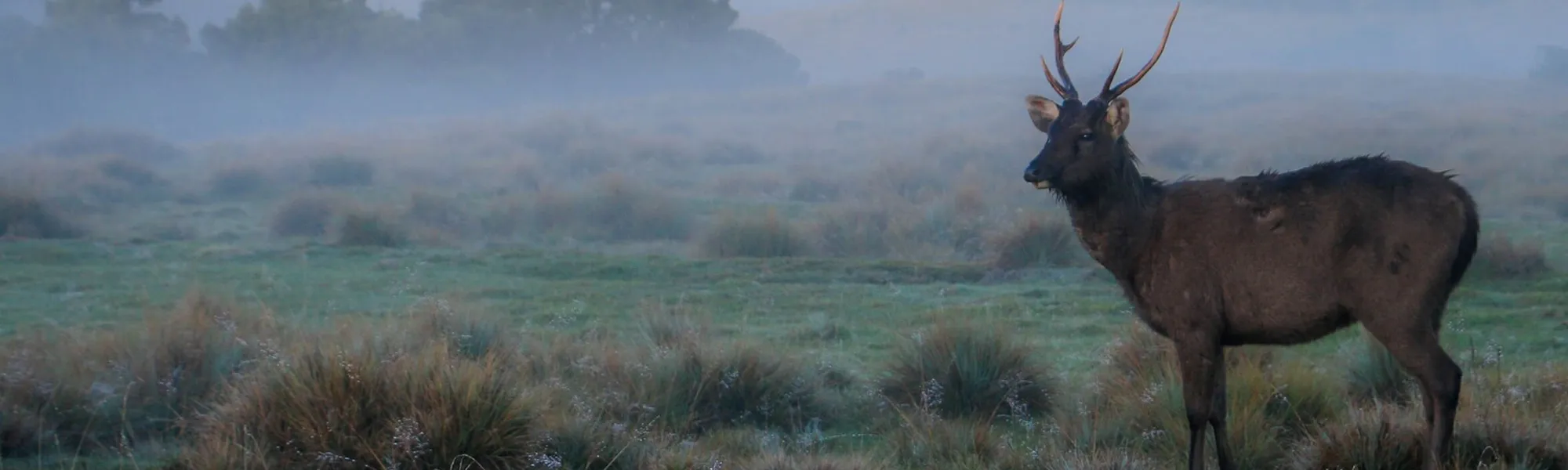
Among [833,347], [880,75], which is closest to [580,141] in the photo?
[833,347]

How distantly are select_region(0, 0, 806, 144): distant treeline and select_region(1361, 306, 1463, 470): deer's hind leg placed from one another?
192 feet

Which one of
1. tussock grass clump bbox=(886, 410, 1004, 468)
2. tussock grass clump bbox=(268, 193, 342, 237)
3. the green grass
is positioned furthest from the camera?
tussock grass clump bbox=(268, 193, 342, 237)

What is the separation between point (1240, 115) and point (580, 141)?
2504 centimetres

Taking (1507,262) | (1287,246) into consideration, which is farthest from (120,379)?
(1507,262)

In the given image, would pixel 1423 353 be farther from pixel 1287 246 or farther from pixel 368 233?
pixel 368 233

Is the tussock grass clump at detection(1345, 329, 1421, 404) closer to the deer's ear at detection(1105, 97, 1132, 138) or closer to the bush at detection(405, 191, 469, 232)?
the deer's ear at detection(1105, 97, 1132, 138)

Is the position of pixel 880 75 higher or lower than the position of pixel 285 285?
higher

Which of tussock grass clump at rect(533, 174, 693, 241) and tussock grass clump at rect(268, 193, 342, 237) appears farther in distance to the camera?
tussock grass clump at rect(533, 174, 693, 241)

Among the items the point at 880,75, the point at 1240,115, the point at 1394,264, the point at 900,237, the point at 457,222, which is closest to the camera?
the point at 1394,264

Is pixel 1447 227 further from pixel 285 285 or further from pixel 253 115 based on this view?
pixel 253 115

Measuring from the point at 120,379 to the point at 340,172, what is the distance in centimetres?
2675

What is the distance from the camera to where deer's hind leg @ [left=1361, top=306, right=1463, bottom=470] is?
6203 millimetres

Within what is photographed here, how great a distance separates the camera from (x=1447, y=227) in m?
6.25

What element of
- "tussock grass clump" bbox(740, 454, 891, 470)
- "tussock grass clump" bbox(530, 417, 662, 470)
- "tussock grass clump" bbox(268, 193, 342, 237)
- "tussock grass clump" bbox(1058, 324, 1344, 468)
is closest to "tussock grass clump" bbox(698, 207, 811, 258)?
"tussock grass clump" bbox(268, 193, 342, 237)
